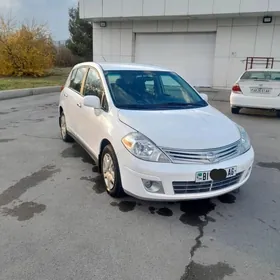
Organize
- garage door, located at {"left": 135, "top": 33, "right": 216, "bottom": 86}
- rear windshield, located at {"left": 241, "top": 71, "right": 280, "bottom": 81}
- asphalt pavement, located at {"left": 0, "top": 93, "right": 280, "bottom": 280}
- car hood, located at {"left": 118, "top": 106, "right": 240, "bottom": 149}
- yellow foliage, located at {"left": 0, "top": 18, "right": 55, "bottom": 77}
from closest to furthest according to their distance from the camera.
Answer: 1. asphalt pavement, located at {"left": 0, "top": 93, "right": 280, "bottom": 280}
2. car hood, located at {"left": 118, "top": 106, "right": 240, "bottom": 149}
3. rear windshield, located at {"left": 241, "top": 71, "right": 280, "bottom": 81}
4. garage door, located at {"left": 135, "top": 33, "right": 216, "bottom": 86}
5. yellow foliage, located at {"left": 0, "top": 18, "right": 55, "bottom": 77}

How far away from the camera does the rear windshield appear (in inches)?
327

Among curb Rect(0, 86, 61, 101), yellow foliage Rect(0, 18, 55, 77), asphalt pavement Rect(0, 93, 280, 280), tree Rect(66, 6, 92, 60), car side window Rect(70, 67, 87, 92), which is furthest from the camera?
tree Rect(66, 6, 92, 60)

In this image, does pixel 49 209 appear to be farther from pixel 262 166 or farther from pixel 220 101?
pixel 220 101

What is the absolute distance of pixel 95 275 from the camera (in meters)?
2.21

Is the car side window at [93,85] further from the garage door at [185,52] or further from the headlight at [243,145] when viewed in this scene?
the garage door at [185,52]

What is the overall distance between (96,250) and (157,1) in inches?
556

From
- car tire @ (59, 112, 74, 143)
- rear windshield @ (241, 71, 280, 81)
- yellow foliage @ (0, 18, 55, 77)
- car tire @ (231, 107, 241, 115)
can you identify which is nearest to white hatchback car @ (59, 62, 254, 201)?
car tire @ (59, 112, 74, 143)

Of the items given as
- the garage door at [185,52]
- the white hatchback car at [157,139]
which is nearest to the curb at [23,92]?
the garage door at [185,52]

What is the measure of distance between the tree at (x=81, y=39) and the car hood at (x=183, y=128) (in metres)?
28.2

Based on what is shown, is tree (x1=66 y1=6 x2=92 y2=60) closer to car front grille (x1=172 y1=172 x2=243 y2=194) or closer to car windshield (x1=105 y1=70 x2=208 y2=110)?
car windshield (x1=105 y1=70 x2=208 y2=110)

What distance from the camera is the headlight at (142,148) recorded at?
2.88m

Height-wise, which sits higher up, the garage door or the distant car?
the garage door

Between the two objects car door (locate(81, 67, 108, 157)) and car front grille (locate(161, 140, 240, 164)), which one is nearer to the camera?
car front grille (locate(161, 140, 240, 164))

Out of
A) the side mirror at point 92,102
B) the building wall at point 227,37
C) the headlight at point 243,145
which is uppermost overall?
the building wall at point 227,37
